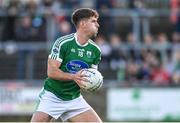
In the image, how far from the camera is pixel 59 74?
970cm

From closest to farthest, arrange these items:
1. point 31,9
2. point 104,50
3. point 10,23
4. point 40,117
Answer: point 40,117 → point 104,50 → point 10,23 → point 31,9

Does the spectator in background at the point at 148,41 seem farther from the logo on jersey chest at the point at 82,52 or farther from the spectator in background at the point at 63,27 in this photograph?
the logo on jersey chest at the point at 82,52

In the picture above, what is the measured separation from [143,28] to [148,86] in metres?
2.27

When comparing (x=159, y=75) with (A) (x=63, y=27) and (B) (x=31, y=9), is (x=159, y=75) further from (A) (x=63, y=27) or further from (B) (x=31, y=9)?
(B) (x=31, y=9)

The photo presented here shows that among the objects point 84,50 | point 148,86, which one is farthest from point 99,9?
point 84,50

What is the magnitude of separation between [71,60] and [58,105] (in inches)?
25.3

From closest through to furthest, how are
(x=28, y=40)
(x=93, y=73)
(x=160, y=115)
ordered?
1. (x=93, y=73)
2. (x=160, y=115)
3. (x=28, y=40)

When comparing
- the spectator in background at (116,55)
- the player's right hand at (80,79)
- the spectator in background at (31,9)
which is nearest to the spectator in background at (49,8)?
the spectator in background at (31,9)

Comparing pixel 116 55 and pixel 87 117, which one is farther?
pixel 116 55

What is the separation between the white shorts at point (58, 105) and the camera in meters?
9.96

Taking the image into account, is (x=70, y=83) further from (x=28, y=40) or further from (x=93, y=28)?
(x=28, y=40)

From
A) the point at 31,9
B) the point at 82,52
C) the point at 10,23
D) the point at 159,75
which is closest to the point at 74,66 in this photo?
the point at 82,52

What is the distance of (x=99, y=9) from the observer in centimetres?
1969

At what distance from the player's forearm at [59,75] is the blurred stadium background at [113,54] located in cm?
839
